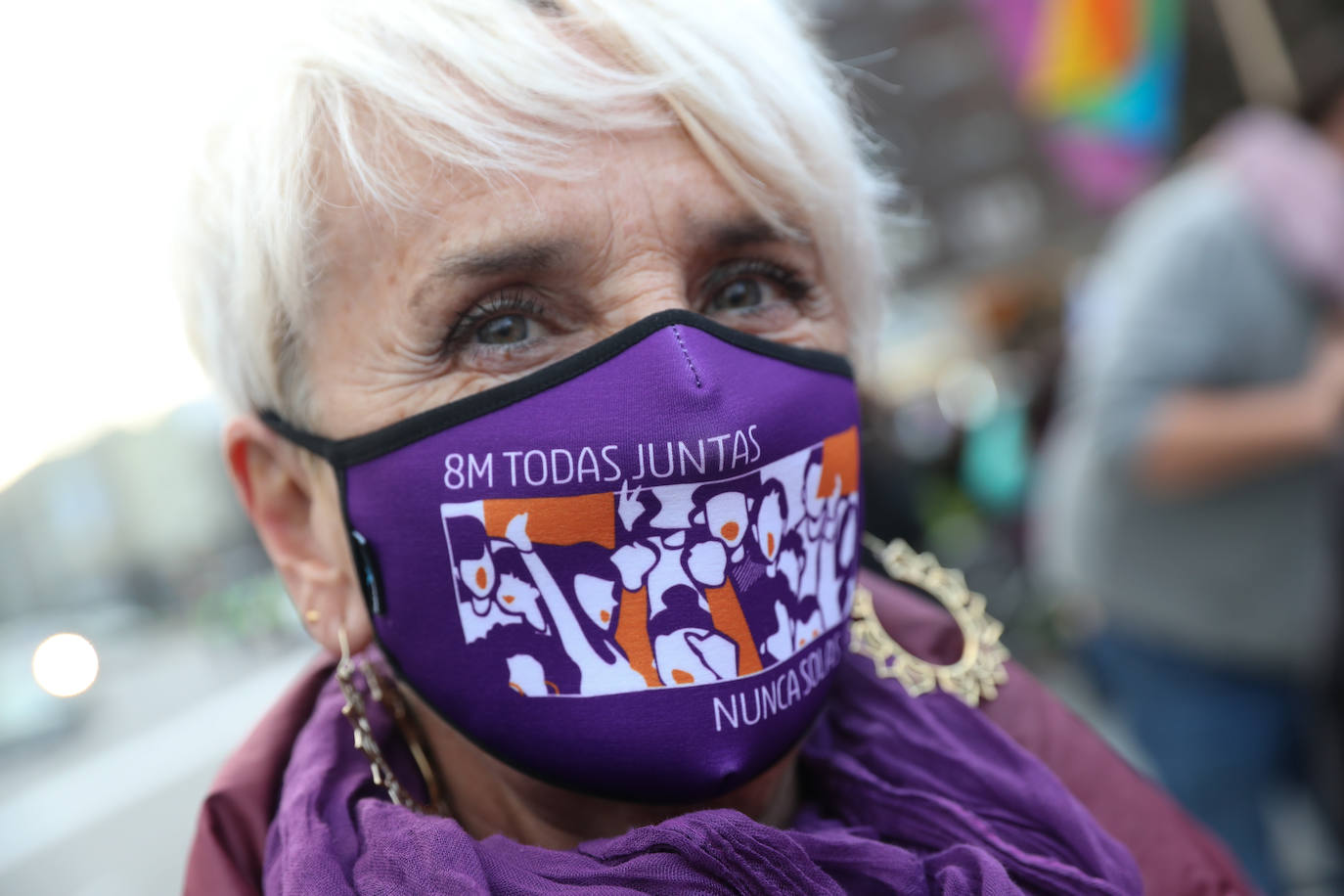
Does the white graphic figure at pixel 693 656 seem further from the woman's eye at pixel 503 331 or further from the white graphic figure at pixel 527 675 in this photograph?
the woman's eye at pixel 503 331

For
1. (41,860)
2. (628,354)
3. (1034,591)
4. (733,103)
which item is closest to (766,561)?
(628,354)

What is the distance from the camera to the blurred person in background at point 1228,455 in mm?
2332

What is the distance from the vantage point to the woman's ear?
3.81 feet

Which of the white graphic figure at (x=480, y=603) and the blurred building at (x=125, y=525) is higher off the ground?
the white graphic figure at (x=480, y=603)

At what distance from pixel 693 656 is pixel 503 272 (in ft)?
1.47

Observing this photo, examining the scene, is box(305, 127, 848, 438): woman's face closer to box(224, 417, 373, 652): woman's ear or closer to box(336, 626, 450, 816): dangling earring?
box(224, 417, 373, 652): woman's ear

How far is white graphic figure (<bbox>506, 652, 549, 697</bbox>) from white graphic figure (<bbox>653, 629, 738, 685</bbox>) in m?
0.12

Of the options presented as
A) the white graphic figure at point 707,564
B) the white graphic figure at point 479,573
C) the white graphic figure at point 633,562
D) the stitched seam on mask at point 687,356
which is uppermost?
the stitched seam on mask at point 687,356

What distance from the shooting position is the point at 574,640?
988mm

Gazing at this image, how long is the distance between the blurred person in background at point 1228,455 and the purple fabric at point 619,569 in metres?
1.71

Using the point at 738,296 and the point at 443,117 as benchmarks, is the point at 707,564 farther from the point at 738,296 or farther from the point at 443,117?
the point at 443,117

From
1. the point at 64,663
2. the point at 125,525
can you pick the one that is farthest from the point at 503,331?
the point at 125,525

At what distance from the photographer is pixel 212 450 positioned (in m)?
8.02

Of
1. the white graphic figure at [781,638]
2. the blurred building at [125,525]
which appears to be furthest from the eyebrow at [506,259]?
the blurred building at [125,525]
